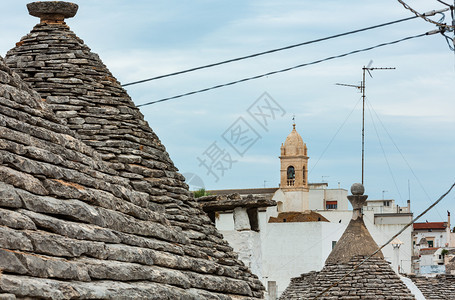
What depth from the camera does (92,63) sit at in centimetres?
1141

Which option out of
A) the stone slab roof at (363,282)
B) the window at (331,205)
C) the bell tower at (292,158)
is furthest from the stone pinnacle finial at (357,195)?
the bell tower at (292,158)

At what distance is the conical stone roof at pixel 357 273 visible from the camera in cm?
1730

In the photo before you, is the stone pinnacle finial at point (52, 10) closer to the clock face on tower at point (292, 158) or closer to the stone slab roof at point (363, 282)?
the stone slab roof at point (363, 282)

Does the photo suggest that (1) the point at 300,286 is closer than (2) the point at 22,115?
No

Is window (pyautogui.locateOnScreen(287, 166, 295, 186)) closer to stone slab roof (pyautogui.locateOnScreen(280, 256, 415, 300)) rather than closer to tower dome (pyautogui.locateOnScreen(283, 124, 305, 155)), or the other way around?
tower dome (pyautogui.locateOnScreen(283, 124, 305, 155))

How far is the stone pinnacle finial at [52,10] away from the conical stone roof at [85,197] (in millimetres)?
69

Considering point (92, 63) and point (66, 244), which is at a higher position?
point (92, 63)

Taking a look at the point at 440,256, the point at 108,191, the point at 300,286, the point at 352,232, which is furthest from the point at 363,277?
the point at 440,256

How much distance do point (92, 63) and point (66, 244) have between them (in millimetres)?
5740

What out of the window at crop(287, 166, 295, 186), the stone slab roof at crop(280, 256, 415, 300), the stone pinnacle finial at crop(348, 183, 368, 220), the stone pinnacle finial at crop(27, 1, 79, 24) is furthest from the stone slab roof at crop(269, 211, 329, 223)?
the stone pinnacle finial at crop(27, 1, 79, 24)

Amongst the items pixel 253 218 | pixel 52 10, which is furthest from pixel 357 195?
pixel 52 10

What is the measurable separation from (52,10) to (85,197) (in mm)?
5230

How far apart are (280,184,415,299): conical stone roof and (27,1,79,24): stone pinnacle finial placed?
25.2 feet

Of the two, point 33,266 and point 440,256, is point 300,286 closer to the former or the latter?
point 33,266
